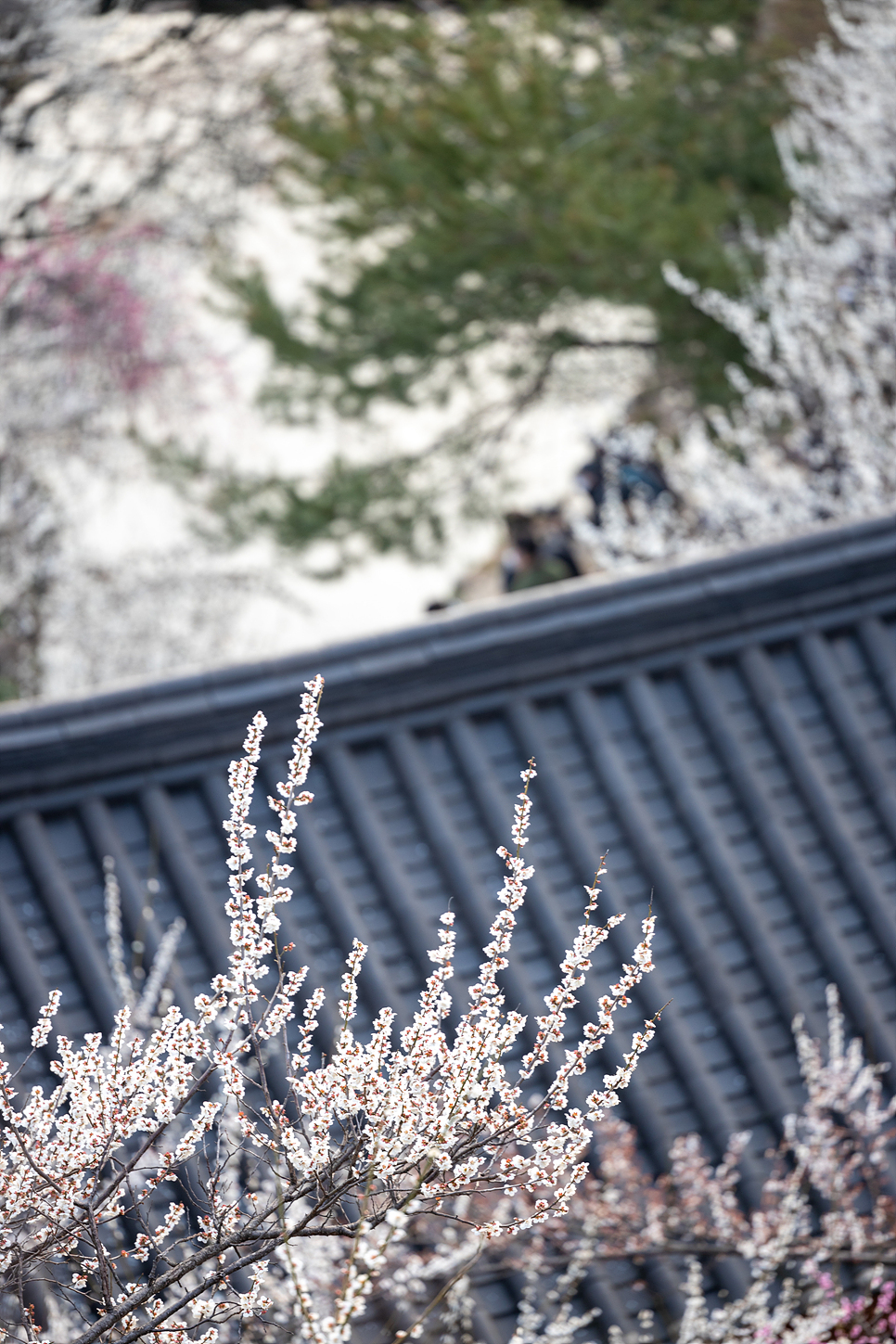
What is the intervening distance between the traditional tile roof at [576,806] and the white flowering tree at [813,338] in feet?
13.8

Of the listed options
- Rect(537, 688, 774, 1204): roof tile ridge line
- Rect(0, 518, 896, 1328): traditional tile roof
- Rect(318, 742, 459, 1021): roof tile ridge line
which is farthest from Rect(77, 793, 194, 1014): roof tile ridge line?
Rect(537, 688, 774, 1204): roof tile ridge line

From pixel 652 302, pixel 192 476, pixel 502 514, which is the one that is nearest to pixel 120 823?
pixel 652 302

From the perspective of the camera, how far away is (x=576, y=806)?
276 cm

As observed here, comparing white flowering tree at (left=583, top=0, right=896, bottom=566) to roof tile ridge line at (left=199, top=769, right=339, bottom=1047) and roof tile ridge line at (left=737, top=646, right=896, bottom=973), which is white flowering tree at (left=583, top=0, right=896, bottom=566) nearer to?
roof tile ridge line at (left=737, top=646, right=896, bottom=973)

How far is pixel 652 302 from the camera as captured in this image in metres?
8.66

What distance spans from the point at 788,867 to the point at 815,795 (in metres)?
0.17

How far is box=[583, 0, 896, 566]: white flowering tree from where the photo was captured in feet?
24.1

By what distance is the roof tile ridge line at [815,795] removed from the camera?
9.04 ft

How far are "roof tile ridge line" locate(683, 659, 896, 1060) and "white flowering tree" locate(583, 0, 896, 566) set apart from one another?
430 cm

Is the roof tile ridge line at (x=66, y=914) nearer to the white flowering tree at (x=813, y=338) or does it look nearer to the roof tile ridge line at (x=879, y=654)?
the roof tile ridge line at (x=879, y=654)

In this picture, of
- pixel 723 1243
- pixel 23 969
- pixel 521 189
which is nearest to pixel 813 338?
pixel 521 189

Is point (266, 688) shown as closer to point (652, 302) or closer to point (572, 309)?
point (652, 302)

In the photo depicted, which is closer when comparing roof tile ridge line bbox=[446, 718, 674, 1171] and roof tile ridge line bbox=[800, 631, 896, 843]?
roof tile ridge line bbox=[446, 718, 674, 1171]

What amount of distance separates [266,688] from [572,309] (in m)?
7.83
